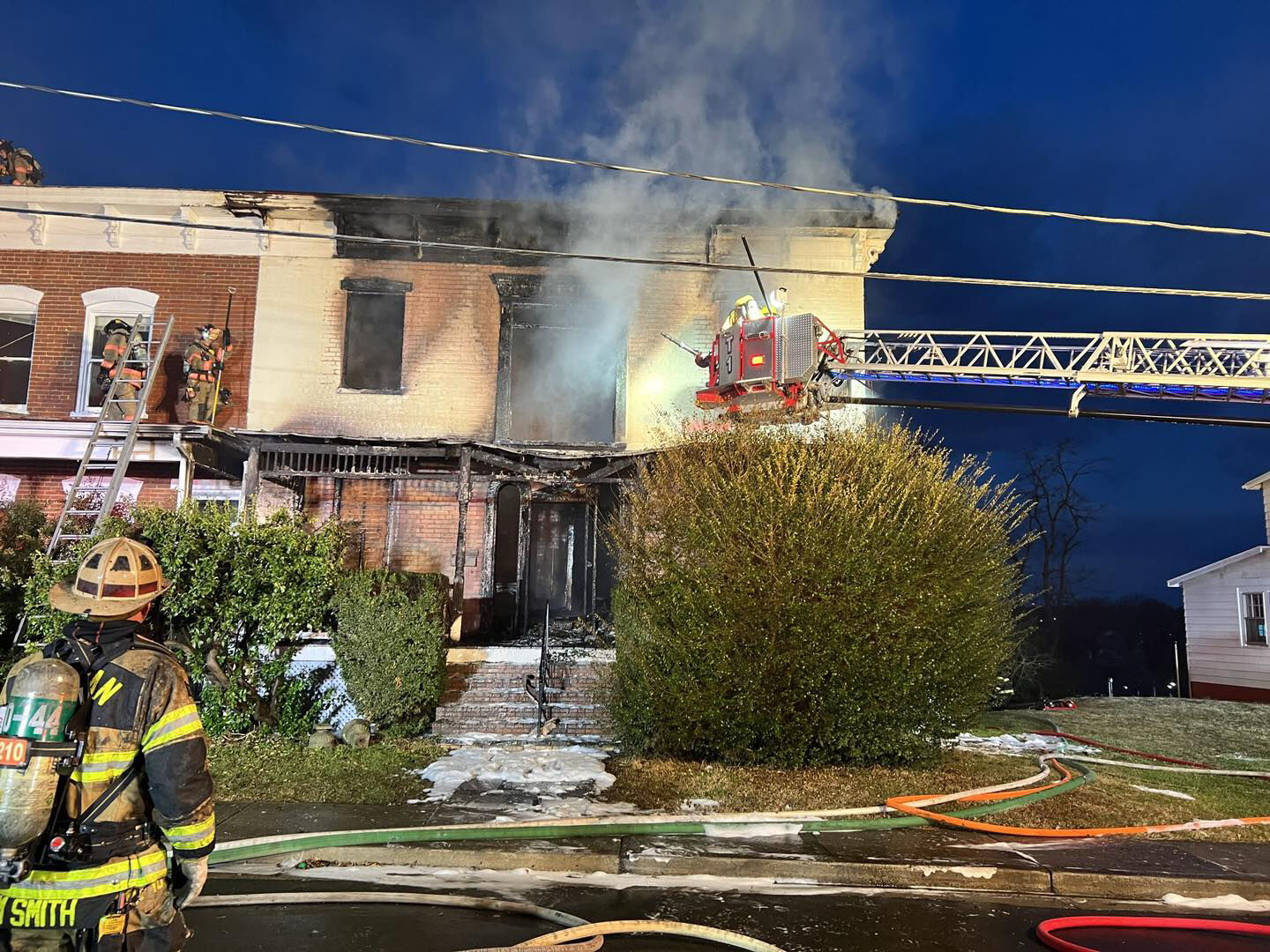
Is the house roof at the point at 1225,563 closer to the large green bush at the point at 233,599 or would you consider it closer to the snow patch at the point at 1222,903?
the snow patch at the point at 1222,903

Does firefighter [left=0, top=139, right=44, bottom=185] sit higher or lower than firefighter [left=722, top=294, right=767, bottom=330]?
higher

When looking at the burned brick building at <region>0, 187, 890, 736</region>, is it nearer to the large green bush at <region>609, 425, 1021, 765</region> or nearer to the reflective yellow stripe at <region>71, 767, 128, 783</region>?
the large green bush at <region>609, 425, 1021, 765</region>

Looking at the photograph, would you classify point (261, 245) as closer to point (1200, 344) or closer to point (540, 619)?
point (540, 619)

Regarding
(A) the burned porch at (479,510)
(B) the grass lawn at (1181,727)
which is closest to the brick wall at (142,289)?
(A) the burned porch at (479,510)

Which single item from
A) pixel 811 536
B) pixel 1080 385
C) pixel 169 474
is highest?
pixel 1080 385

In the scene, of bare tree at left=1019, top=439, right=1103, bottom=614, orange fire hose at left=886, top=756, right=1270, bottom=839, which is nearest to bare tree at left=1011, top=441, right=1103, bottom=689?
bare tree at left=1019, top=439, right=1103, bottom=614

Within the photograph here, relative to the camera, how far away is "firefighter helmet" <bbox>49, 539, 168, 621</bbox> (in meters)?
2.69

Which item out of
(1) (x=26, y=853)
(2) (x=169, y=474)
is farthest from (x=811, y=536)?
(2) (x=169, y=474)

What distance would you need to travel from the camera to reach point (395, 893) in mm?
4688

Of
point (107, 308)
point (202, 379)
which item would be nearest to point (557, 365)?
point (202, 379)

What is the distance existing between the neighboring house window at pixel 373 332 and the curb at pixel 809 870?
1009 cm

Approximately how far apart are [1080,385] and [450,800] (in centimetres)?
1030

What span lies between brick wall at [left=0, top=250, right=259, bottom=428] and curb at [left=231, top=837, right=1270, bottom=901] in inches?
414

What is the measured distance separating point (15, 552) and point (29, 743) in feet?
30.4
